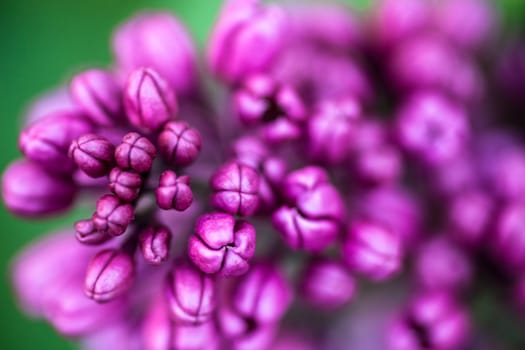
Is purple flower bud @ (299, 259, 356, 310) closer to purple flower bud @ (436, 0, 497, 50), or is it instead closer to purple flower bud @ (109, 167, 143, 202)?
purple flower bud @ (109, 167, 143, 202)

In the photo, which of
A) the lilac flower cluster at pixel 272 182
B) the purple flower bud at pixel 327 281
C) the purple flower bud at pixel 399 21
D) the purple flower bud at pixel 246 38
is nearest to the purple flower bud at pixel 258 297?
the lilac flower cluster at pixel 272 182

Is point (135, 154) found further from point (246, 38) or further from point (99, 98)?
point (246, 38)

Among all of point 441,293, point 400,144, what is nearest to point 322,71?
point 400,144

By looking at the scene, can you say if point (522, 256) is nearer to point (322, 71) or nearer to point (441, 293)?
point (441, 293)

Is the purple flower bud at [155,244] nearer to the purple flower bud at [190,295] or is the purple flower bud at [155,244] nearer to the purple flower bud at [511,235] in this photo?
the purple flower bud at [190,295]

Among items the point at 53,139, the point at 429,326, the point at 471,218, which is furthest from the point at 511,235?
the point at 53,139

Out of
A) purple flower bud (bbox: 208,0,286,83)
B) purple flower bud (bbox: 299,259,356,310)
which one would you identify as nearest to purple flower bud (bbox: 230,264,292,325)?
purple flower bud (bbox: 299,259,356,310)
